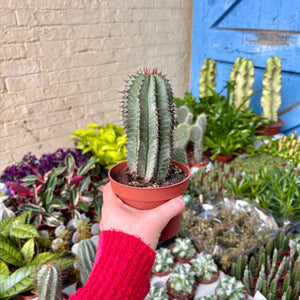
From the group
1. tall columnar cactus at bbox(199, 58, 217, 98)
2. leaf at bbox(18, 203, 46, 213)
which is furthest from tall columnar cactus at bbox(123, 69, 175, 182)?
tall columnar cactus at bbox(199, 58, 217, 98)

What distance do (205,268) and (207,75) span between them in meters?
2.52

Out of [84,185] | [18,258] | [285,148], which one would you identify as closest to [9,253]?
[18,258]

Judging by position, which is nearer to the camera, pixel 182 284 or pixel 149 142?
pixel 149 142

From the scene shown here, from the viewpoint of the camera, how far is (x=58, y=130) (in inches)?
108

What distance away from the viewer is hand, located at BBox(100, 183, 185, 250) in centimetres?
73

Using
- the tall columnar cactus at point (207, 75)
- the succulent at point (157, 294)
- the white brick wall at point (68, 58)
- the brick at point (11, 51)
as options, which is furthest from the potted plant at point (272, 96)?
the brick at point (11, 51)

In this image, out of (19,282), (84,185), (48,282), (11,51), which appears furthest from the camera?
(11,51)

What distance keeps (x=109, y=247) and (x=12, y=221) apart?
3.06 feet

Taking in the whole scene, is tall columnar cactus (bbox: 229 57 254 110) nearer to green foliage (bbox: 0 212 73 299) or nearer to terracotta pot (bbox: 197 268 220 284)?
terracotta pot (bbox: 197 268 220 284)

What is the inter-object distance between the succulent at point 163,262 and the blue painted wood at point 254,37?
2.08 metres

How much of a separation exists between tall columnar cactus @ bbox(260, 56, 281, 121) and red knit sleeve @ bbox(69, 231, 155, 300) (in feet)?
7.91

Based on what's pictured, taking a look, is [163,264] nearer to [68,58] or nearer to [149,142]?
[149,142]

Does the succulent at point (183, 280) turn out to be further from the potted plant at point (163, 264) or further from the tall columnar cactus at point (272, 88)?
the tall columnar cactus at point (272, 88)

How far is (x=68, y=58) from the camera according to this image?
8.43ft
